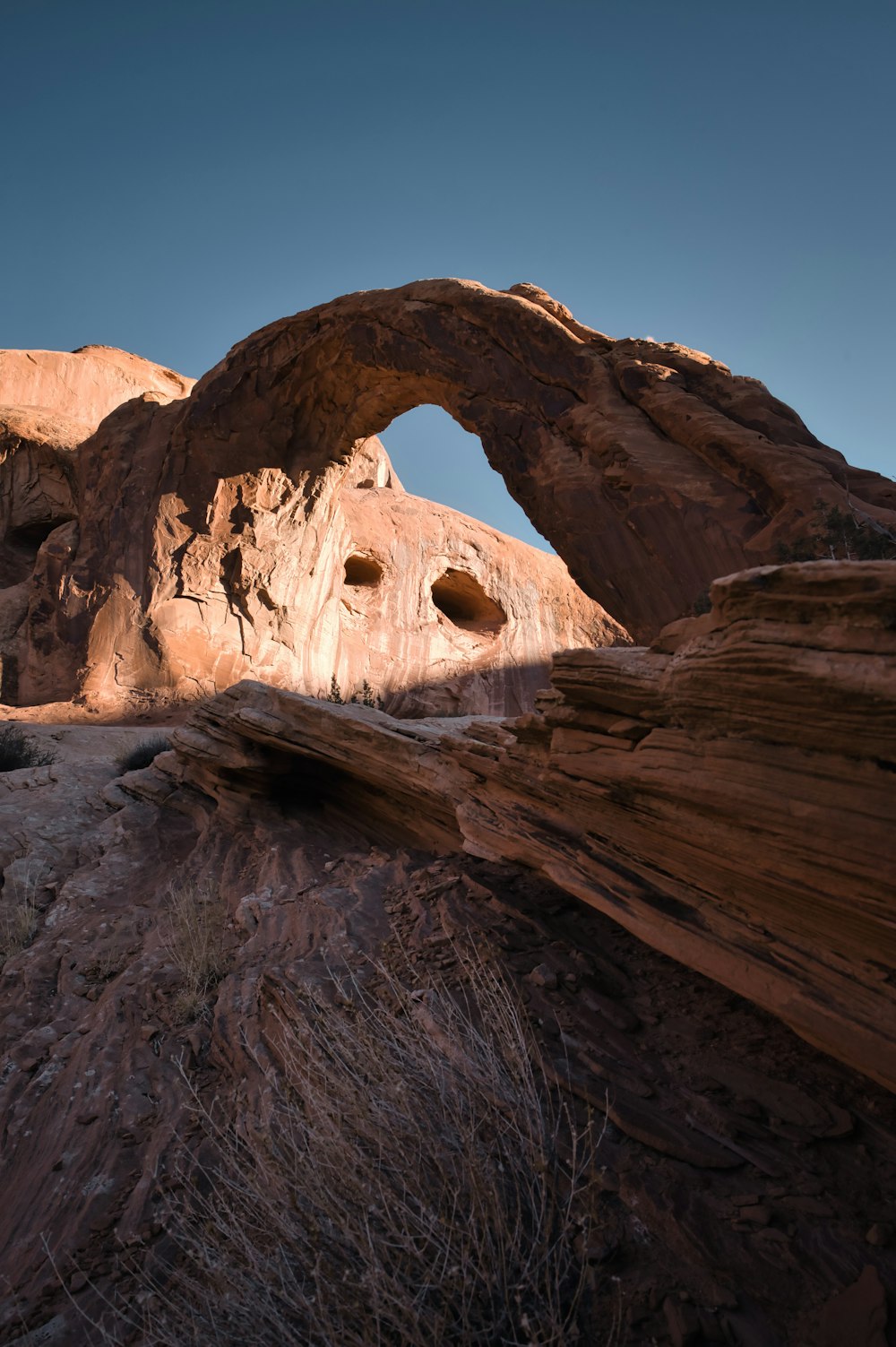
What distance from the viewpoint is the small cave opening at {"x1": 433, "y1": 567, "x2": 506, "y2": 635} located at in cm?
2248

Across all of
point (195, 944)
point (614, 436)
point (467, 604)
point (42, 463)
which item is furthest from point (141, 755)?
point (42, 463)

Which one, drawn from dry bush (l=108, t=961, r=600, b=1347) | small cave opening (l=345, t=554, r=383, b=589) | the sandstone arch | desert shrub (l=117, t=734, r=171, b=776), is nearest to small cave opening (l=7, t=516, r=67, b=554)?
small cave opening (l=345, t=554, r=383, b=589)

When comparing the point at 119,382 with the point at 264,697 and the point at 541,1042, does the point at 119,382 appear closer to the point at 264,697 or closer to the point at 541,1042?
the point at 264,697

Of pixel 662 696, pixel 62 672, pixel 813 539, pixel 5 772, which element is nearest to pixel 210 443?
pixel 62 672

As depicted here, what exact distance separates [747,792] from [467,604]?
21.3 metres

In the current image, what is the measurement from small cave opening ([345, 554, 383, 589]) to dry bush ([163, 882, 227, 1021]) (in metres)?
14.9

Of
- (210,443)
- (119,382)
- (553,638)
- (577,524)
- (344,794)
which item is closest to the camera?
(344,794)

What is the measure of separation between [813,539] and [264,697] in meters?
5.40

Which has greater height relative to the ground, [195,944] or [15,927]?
[195,944]

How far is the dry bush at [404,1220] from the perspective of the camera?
6.44 feet

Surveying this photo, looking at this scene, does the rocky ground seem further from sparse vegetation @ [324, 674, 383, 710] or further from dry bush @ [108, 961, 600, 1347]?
sparse vegetation @ [324, 674, 383, 710]

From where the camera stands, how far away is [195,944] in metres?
5.07

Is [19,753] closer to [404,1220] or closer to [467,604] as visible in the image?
[404,1220]

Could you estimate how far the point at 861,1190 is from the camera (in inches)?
99.0
